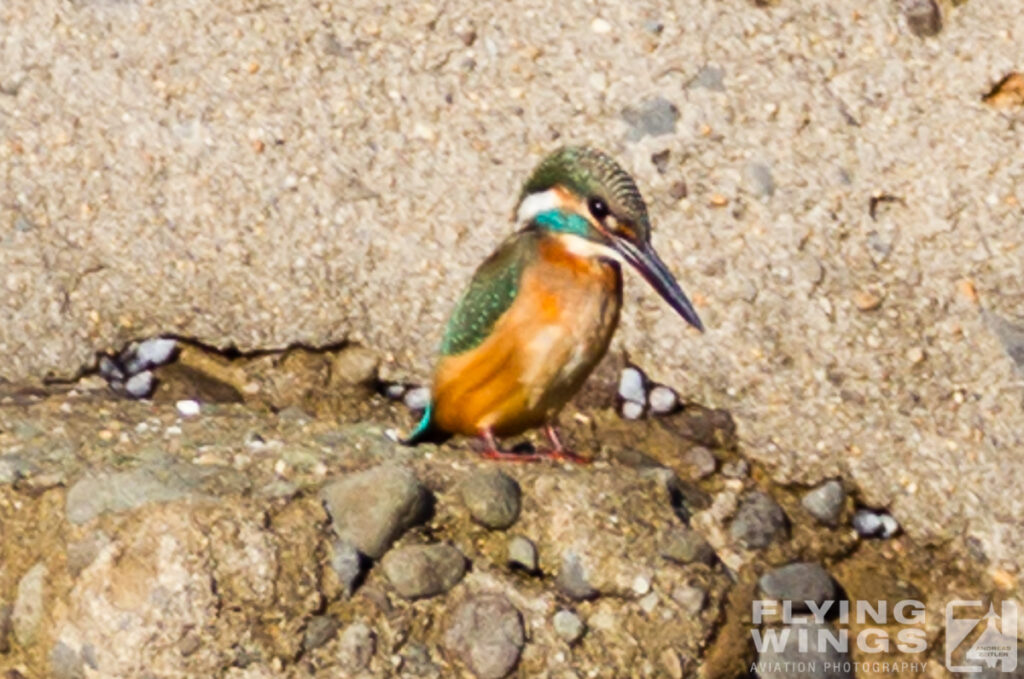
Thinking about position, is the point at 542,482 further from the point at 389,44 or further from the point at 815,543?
the point at 389,44

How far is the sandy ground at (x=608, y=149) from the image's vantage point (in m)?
5.64

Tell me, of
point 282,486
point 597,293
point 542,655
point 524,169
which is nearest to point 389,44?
point 524,169

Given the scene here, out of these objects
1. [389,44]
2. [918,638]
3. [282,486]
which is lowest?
[918,638]

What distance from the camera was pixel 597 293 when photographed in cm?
520

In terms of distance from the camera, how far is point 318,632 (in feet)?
15.7

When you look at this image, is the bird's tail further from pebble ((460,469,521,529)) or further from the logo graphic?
the logo graphic

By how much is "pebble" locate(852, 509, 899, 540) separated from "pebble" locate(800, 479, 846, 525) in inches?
2.6

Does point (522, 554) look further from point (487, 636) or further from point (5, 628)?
point (5, 628)

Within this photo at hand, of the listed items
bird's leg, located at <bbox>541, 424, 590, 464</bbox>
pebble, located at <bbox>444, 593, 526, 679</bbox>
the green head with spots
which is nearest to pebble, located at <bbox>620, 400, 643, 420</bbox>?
bird's leg, located at <bbox>541, 424, 590, 464</bbox>

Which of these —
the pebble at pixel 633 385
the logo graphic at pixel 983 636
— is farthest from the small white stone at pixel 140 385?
the logo graphic at pixel 983 636

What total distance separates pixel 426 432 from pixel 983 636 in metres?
1.67

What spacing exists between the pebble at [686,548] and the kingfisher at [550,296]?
50 cm

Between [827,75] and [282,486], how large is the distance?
2304 mm

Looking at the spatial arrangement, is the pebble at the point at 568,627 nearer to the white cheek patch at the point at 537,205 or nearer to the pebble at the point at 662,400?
the pebble at the point at 662,400
